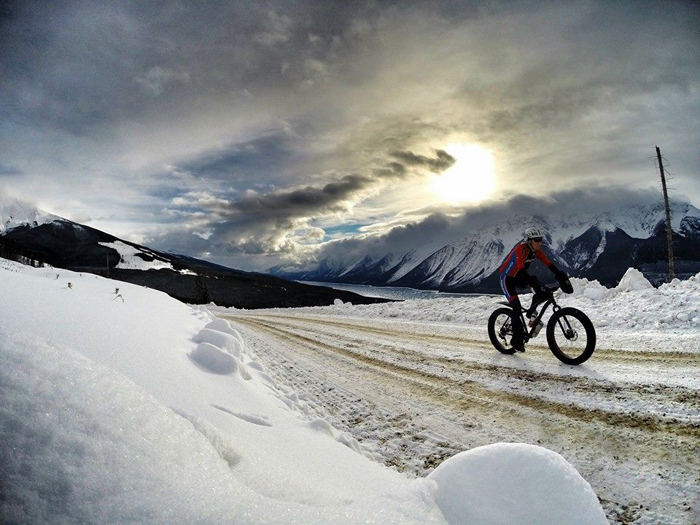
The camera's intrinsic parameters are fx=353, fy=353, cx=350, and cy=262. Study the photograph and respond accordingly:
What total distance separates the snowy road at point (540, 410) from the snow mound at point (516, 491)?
40.7 inches

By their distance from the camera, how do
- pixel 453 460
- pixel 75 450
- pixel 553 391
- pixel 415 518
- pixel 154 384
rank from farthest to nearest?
1. pixel 553 391
2. pixel 154 384
3. pixel 453 460
4. pixel 415 518
5. pixel 75 450

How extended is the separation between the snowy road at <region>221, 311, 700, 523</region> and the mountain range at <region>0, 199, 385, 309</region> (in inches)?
1617

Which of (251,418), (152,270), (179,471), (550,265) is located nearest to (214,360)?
(251,418)

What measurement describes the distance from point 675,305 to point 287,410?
33.3 ft

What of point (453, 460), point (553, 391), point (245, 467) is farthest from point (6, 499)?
point (553, 391)

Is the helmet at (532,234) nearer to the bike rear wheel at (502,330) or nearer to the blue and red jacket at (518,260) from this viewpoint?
the blue and red jacket at (518,260)

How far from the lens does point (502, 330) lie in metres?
7.72

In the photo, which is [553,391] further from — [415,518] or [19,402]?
[19,402]

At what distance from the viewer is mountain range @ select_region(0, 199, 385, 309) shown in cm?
6631

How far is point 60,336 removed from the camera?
314cm

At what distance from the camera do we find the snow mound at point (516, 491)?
1732 mm

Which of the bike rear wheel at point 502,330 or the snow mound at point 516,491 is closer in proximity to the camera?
the snow mound at point 516,491

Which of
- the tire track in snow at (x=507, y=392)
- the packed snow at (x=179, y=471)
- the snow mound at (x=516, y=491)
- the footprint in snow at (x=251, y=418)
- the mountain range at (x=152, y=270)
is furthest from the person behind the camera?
the mountain range at (x=152, y=270)

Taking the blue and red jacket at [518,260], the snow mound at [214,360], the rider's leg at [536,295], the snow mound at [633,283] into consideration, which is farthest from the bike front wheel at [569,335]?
the snow mound at [633,283]
